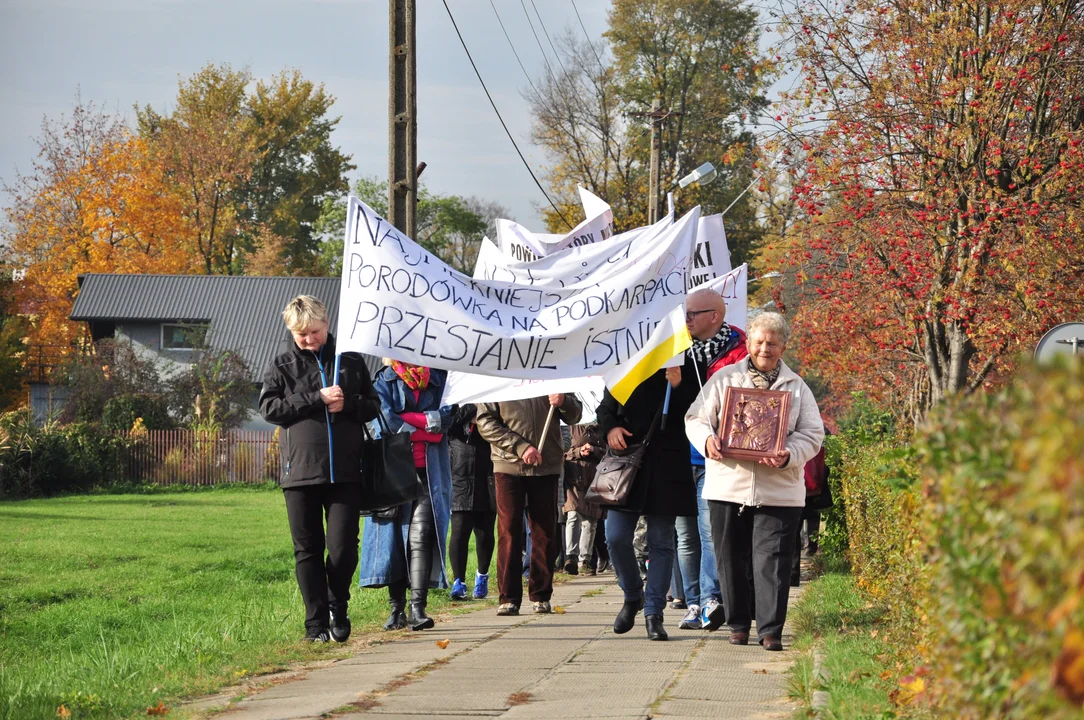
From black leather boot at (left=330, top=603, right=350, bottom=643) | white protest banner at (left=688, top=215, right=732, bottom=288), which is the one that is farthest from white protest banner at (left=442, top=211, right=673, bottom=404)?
white protest banner at (left=688, top=215, right=732, bottom=288)

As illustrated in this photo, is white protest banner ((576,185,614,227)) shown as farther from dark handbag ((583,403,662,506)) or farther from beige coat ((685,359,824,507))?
beige coat ((685,359,824,507))

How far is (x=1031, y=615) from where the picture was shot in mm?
2439

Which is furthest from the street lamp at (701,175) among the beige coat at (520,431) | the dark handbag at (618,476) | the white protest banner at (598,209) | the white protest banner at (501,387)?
the dark handbag at (618,476)

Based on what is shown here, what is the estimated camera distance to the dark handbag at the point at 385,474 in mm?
8203

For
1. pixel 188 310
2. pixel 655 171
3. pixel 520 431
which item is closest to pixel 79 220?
pixel 188 310

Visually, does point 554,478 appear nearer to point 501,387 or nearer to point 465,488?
point 501,387

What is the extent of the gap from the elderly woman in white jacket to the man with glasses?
513 mm

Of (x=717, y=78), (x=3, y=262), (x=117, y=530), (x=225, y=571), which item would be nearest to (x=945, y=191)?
(x=225, y=571)

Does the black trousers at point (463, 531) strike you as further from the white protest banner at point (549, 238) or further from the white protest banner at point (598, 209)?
the white protest banner at point (598, 209)

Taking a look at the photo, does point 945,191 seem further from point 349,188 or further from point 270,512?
point 349,188

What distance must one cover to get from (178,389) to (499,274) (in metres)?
35.2

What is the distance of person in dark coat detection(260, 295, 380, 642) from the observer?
7.86m

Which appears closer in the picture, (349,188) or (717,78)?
(717,78)

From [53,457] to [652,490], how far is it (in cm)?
2892
